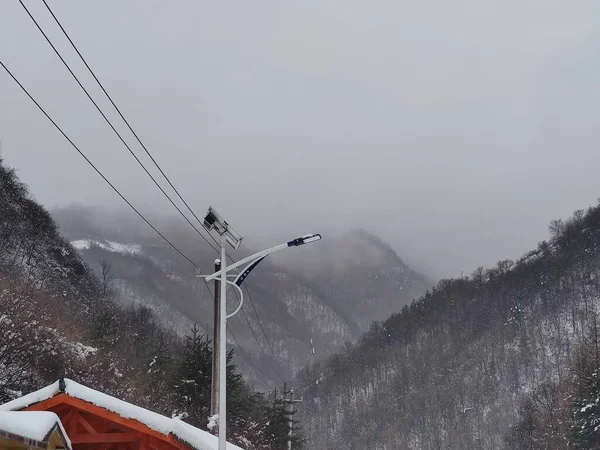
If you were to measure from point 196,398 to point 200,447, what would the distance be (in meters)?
24.3

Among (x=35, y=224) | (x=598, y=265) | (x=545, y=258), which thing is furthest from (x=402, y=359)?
(x=35, y=224)

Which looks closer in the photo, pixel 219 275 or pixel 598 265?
pixel 219 275

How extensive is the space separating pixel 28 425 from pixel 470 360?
138053 millimetres

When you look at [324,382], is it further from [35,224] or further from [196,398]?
[196,398]

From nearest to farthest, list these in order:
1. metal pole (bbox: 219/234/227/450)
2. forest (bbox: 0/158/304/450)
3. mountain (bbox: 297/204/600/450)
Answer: metal pole (bbox: 219/234/227/450), forest (bbox: 0/158/304/450), mountain (bbox: 297/204/600/450)

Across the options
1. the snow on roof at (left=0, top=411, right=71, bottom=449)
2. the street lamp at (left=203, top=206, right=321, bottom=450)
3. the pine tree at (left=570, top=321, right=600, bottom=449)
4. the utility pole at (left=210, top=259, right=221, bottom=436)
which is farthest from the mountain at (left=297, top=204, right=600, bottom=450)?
the snow on roof at (left=0, top=411, right=71, bottom=449)

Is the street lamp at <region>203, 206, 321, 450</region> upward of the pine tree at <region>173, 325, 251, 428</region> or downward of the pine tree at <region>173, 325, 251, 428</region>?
downward

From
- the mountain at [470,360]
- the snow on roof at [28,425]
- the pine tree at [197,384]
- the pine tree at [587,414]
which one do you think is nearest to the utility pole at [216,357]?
the snow on roof at [28,425]

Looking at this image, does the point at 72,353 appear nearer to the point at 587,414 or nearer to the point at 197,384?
the point at 197,384

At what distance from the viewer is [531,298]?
13600cm

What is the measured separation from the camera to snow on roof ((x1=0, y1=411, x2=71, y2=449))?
Answer: 5.95m

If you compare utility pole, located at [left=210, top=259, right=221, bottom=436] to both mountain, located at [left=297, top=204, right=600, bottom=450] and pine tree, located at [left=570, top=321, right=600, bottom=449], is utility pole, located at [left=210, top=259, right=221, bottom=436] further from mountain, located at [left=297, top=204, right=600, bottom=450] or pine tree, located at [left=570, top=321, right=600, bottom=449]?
mountain, located at [left=297, top=204, right=600, bottom=450]

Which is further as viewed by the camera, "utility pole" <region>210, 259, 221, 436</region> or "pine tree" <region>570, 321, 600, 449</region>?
"pine tree" <region>570, 321, 600, 449</region>

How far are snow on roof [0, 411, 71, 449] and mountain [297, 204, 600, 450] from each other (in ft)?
260
